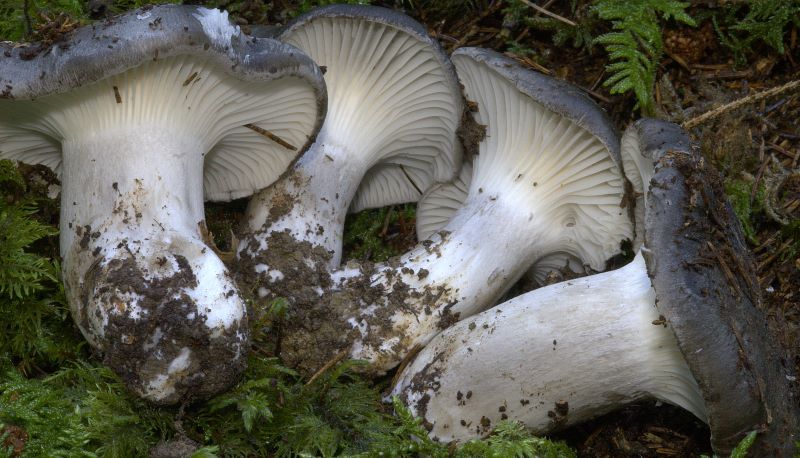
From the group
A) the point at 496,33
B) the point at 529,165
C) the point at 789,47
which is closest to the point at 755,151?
the point at 789,47

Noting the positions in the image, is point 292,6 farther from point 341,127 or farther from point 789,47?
point 789,47

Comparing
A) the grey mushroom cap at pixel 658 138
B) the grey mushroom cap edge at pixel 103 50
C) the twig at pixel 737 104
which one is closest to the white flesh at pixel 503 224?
the grey mushroom cap at pixel 658 138

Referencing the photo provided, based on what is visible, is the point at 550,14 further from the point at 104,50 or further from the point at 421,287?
the point at 104,50

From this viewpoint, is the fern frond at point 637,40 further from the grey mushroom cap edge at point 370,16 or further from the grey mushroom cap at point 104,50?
the grey mushroom cap at point 104,50

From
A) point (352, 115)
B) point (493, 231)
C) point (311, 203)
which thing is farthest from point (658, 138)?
point (311, 203)

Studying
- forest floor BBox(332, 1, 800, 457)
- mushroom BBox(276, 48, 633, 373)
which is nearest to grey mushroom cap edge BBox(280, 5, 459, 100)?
mushroom BBox(276, 48, 633, 373)

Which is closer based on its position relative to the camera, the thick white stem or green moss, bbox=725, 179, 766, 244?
the thick white stem

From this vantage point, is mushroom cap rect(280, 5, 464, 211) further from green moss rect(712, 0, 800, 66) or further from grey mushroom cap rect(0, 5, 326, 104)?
green moss rect(712, 0, 800, 66)
